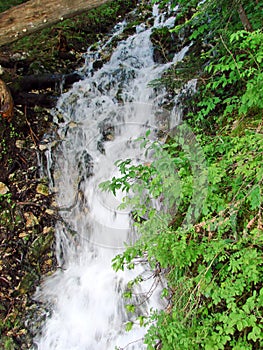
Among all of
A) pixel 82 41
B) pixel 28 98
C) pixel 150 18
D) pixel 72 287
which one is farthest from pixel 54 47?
pixel 72 287

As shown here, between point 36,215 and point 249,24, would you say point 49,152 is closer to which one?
point 36,215

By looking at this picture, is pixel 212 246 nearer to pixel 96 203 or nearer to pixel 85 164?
pixel 96 203

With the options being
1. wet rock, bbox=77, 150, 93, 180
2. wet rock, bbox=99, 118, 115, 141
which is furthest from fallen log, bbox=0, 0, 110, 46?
wet rock, bbox=77, 150, 93, 180

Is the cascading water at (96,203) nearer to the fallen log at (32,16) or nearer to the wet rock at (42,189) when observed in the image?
the wet rock at (42,189)

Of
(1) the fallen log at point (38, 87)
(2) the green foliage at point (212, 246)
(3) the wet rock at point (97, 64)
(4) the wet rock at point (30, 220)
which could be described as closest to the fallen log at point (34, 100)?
(1) the fallen log at point (38, 87)

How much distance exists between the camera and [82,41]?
630 cm

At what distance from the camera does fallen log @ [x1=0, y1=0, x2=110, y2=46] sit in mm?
5160

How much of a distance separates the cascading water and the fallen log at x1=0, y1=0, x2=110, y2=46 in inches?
39.5

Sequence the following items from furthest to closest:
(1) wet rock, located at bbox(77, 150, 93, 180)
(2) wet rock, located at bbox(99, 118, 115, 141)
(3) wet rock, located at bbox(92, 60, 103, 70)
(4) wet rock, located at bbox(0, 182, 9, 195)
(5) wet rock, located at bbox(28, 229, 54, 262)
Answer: (3) wet rock, located at bbox(92, 60, 103, 70) → (2) wet rock, located at bbox(99, 118, 115, 141) → (1) wet rock, located at bbox(77, 150, 93, 180) → (4) wet rock, located at bbox(0, 182, 9, 195) → (5) wet rock, located at bbox(28, 229, 54, 262)

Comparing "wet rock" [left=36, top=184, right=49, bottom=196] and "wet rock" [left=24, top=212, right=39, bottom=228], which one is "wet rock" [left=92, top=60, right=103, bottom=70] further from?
"wet rock" [left=24, top=212, right=39, bottom=228]

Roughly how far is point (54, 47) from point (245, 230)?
17.1ft

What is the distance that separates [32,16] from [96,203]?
3.48 metres

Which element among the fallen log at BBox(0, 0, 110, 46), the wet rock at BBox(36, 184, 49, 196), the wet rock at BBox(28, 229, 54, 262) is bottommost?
the wet rock at BBox(28, 229, 54, 262)

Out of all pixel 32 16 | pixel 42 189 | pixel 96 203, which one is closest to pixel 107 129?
pixel 96 203
